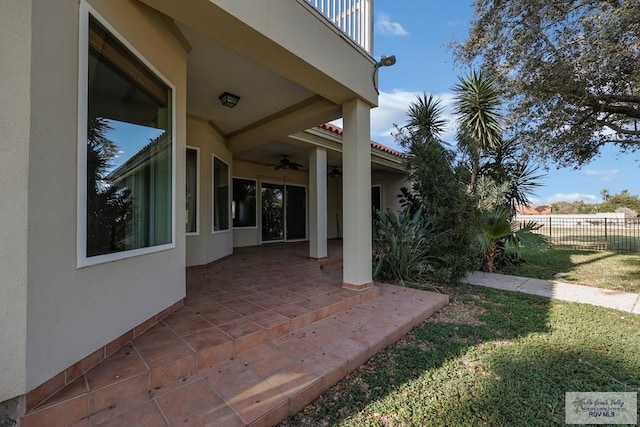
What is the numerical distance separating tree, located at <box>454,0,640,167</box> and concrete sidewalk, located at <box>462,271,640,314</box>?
9.34ft

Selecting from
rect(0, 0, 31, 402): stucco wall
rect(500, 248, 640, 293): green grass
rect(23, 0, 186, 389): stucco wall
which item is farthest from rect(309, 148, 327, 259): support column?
rect(0, 0, 31, 402): stucco wall

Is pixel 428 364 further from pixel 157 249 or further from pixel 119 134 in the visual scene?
pixel 119 134

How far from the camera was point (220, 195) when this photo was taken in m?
6.65

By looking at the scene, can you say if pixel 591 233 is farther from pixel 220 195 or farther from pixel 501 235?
pixel 220 195

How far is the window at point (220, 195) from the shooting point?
6.30m

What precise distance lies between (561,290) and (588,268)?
2994 millimetres

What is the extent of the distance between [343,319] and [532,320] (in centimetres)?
248

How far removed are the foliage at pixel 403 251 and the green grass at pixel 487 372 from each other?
1.60m

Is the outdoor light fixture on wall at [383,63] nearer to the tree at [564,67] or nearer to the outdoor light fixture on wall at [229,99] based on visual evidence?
the outdoor light fixture on wall at [229,99]

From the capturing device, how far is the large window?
205 centimetres

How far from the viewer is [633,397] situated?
6.87 ft

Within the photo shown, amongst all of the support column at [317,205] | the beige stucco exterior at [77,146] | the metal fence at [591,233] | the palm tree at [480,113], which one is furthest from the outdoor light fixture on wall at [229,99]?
the metal fence at [591,233]

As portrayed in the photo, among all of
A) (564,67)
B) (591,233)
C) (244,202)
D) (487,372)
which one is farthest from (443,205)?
(591,233)

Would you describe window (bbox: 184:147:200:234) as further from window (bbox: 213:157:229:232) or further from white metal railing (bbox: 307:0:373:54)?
white metal railing (bbox: 307:0:373:54)
